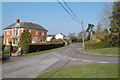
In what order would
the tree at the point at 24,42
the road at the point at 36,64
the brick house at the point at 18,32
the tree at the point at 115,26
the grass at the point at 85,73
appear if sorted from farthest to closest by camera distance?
1. the brick house at the point at 18,32
2. the tree at the point at 115,26
3. the tree at the point at 24,42
4. the road at the point at 36,64
5. the grass at the point at 85,73

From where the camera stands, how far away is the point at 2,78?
8.60m

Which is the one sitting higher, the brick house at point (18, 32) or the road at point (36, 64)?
the brick house at point (18, 32)

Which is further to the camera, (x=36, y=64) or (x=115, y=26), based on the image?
(x=115, y=26)

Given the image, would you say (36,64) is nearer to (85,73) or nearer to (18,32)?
(85,73)

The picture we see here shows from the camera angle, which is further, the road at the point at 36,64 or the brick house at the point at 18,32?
the brick house at the point at 18,32

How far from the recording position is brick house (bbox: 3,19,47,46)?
43.7 m

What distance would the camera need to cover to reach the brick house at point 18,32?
43.7 m

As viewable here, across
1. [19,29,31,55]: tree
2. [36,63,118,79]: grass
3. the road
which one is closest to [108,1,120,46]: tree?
the road

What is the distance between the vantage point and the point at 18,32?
145 ft

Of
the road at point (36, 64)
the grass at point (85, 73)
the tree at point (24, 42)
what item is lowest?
the road at point (36, 64)

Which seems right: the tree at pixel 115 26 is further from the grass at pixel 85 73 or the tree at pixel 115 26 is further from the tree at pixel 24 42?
the grass at pixel 85 73

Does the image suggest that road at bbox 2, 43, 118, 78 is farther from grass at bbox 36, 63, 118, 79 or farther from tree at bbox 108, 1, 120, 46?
tree at bbox 108, 1, 120, 46

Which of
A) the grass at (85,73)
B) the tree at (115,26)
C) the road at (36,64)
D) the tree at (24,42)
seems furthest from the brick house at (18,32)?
the grass at (85,73)

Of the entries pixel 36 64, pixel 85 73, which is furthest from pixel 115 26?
pixel 85 73
